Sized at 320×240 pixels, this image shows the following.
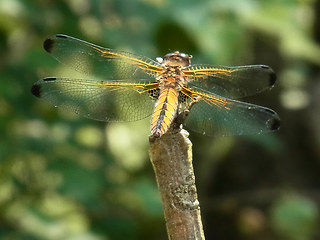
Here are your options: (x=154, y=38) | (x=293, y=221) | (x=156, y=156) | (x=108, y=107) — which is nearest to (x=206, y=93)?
(x=108, y=107)

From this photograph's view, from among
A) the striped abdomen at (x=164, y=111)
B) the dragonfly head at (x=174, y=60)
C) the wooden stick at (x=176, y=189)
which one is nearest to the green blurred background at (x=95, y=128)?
the dragonfly head at (x=174, y=60)

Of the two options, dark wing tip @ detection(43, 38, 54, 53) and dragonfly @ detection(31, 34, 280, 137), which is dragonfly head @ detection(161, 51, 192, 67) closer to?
dragonfly @ detection(31, 34, 280, 137)

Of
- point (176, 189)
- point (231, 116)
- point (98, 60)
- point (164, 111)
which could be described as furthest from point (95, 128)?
point (176, 189)

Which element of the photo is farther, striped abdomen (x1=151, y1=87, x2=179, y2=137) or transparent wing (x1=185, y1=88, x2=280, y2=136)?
transparent wing (x1=185, y1=88, x2=280, y2=136)

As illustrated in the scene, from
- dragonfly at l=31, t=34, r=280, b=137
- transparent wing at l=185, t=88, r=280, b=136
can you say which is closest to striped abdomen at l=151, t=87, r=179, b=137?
dragonfly at l=31, t=34, r=280, b=137

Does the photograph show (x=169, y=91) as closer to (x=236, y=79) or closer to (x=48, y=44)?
(x=236, y=79)

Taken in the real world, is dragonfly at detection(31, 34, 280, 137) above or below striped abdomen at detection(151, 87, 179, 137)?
above

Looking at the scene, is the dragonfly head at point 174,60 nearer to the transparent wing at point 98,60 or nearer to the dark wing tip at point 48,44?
the transparent wing at point 98,60

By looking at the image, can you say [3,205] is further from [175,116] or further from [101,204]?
[175,116]
